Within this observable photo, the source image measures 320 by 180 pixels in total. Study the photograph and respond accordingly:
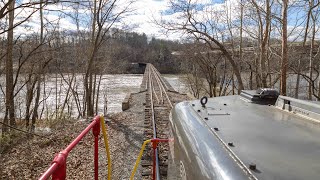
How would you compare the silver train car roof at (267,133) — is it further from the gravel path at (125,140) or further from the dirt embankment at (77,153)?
the dirt embankment at (77,153)

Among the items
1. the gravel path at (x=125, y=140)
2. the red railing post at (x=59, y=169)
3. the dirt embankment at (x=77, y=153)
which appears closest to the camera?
the red railing post at (x=59, y=169)

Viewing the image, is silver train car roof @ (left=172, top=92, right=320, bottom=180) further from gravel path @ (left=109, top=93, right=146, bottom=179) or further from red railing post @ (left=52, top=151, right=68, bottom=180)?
gravel path @ (left=109, top=93, right=146, bottom=179)

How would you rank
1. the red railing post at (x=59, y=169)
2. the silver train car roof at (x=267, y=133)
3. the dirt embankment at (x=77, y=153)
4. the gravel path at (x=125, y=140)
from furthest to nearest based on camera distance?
the dirt embankment at (x=77, y=153), the gravel path at (x=125, y=140), the silver train car roof at (x=267, y=133), the red railing post at (x=59, y=169)

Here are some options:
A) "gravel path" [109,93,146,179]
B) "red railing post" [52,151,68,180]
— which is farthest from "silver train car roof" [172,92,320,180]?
"gravel path" [109,93,146,179]

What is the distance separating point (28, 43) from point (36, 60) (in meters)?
1.97

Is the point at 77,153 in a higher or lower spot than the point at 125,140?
lower

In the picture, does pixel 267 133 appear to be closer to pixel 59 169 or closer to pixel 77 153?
pixel 59 169

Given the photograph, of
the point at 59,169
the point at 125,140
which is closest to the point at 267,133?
the point at 59,169

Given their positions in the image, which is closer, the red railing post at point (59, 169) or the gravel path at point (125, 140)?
the red railing post at point (59, 169)

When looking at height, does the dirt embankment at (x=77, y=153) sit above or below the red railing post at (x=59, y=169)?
below

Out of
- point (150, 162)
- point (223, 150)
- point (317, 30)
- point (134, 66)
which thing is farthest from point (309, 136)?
point (134, 66)

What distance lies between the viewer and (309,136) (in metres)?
2.60

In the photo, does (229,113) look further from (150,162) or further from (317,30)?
(317,30)

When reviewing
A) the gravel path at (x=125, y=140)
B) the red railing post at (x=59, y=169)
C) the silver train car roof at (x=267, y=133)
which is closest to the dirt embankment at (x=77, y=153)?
the gravel path at (x=125, y=140)
